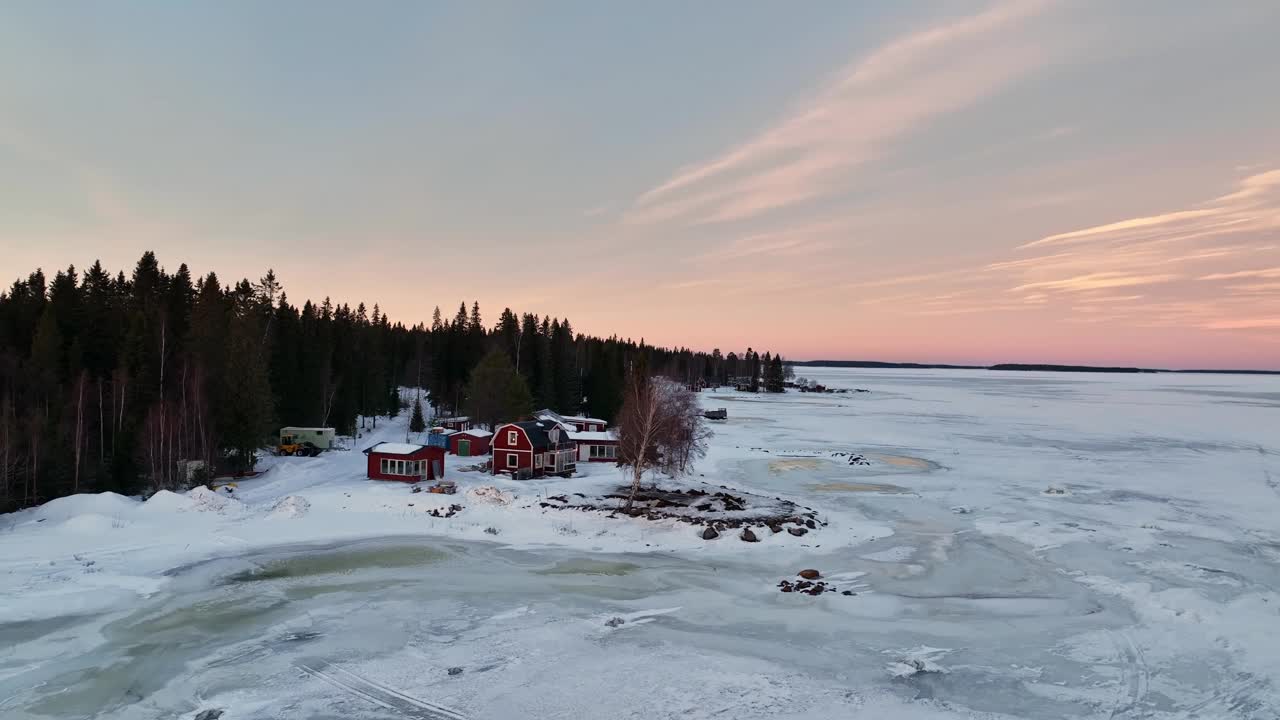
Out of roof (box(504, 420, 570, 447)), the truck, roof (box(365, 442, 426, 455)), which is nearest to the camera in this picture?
roof (box(365, 442, 426, 455))

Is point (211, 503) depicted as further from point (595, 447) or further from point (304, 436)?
point (595, 447)

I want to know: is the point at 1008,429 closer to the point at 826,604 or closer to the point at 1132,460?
the point at 1132,460

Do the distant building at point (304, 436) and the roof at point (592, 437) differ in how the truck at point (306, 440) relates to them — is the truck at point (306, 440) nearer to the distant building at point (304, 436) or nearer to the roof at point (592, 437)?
the distant building at point (304, 436)

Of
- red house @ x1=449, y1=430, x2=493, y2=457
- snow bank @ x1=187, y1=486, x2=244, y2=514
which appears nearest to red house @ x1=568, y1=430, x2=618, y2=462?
red house @ x1=449, y1=430, x2=493, y2=457

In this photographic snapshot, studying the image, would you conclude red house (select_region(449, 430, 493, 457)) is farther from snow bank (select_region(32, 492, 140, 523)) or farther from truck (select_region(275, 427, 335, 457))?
snow bank (select_region(32, 492, 140, 523))

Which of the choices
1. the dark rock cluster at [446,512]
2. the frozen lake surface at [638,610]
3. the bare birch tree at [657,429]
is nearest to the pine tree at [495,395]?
the bare birch tree at [657,429]

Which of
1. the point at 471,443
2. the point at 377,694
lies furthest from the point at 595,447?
the point at 377,694
